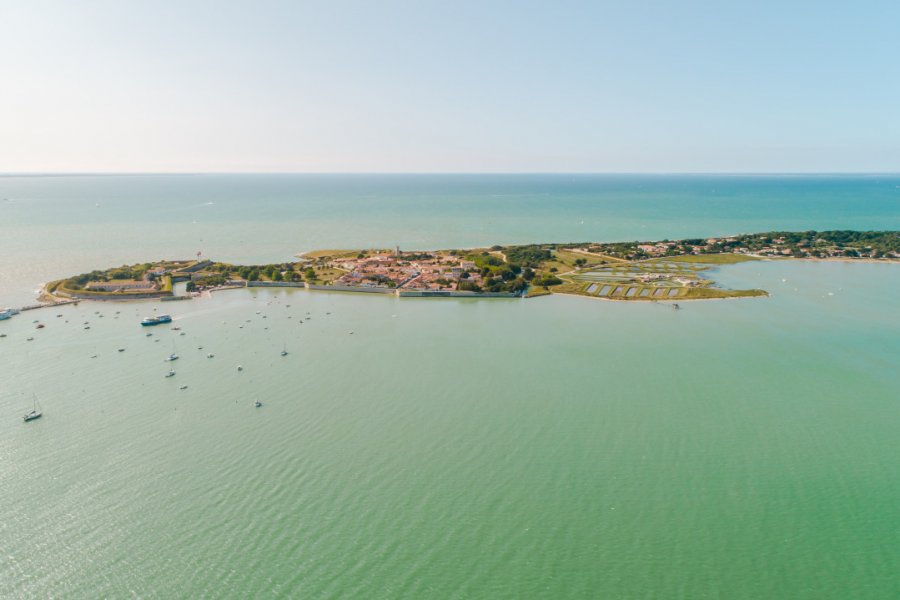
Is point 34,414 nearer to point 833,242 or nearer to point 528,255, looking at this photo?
point 528,255

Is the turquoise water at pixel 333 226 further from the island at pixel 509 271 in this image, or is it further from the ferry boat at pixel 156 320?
the ferry boat at pixel 156 320

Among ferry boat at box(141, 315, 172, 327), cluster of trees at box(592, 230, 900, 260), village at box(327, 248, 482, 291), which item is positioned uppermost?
cluster of trees at box(592, 230, 900, 260)

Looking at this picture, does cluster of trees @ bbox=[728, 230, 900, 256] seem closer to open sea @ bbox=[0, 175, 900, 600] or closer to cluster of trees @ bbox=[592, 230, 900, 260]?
cluster of trees @ bbox=[592, 230, 900, 260]

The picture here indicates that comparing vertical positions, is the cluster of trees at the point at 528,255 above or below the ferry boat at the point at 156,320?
above

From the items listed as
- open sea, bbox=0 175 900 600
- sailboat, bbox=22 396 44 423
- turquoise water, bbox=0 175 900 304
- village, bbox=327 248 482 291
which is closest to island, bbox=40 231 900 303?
village, bbox=327 248 482 291

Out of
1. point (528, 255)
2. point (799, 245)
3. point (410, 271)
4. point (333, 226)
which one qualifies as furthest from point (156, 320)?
point (799, 245)

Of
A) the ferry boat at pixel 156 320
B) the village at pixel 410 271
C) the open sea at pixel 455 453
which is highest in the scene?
the village at pixel 410 271

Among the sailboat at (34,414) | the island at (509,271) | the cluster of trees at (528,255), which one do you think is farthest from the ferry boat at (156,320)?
the cluster of trees at (528,255)

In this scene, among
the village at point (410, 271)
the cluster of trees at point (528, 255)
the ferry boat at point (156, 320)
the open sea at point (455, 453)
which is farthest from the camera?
the cluster of trees at point (528, 255)
